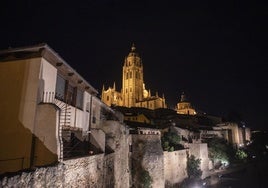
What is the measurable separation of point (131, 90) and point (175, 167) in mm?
87279

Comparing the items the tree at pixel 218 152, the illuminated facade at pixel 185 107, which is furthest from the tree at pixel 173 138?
the illuminated facade at pixel 185 107

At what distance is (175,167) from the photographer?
34.4 meters

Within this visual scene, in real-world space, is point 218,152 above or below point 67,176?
below

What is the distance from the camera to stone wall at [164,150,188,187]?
104 feet

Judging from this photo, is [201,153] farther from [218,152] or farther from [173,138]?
[218,152]

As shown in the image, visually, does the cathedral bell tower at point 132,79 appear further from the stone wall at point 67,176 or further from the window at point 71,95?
the stone wall at point 67,176

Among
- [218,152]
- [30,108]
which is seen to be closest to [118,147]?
[30,108]

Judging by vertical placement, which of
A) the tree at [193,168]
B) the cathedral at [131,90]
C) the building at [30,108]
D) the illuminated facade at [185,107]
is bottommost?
the tree at [193,168]

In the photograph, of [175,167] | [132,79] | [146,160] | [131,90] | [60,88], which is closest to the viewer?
[60,88]

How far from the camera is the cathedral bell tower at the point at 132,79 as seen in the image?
119375 millimetres

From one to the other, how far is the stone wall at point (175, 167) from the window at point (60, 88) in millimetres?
21215

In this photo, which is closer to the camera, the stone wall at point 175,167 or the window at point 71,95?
the window at point 71,95

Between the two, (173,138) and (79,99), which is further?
(173,138)

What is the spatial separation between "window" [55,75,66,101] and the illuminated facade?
275 ft
